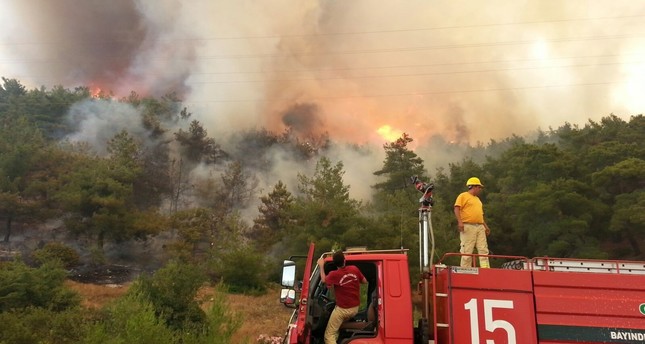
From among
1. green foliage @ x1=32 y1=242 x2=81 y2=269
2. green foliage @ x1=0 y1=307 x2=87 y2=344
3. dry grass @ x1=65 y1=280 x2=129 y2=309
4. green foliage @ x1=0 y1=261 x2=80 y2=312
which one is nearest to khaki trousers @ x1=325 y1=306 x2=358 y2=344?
green foliage @ x1=0 y1=307 x2=87 y2=344

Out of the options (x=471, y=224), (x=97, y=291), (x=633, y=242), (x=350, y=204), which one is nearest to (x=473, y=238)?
(x=471, y=224)

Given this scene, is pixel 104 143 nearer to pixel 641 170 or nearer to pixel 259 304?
pixel 259 304

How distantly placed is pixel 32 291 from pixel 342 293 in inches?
781

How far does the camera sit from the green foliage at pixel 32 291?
20094mm

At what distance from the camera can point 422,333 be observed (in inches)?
241

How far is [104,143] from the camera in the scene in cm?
7900

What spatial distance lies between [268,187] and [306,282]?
75986 millimetres

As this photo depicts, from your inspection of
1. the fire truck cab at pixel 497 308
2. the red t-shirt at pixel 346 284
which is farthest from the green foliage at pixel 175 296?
the fire truck cab at pixel 497 308

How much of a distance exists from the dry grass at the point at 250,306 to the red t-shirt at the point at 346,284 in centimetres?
1391

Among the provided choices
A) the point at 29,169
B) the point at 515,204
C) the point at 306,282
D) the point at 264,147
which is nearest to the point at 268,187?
the point at 264,147

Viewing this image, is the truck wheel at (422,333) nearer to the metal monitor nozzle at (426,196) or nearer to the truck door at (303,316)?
the truck door at (303,316)

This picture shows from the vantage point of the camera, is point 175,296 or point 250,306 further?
point 250,306

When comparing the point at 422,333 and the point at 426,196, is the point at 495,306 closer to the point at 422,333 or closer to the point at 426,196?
the point at 422,333

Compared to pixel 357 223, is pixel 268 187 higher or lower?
higher
